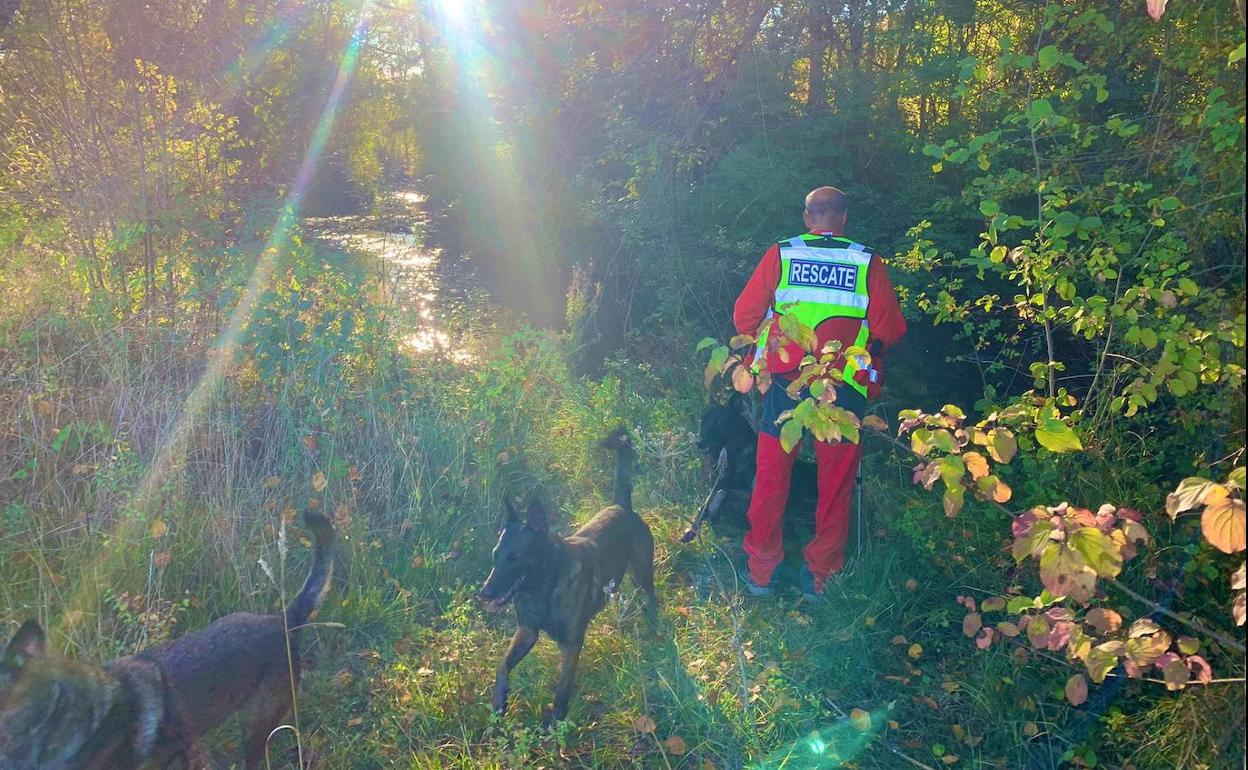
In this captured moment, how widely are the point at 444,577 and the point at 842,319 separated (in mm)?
2710

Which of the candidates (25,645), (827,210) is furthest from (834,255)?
(25,645)

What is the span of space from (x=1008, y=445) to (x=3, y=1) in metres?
6.85

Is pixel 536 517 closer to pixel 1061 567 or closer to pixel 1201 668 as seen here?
pixel 1061 567

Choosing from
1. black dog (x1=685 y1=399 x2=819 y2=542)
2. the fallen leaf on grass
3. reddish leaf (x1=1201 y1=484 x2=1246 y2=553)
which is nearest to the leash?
black dog (x1=685 y1=399 x2=819 y2=542)

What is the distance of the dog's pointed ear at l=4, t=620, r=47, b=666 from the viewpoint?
2672 mm

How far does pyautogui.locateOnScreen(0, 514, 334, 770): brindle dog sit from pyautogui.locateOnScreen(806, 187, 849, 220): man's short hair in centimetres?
303

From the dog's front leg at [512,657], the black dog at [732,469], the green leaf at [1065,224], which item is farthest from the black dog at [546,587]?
the green leaf at [1065,224]

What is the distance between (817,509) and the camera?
186 inches

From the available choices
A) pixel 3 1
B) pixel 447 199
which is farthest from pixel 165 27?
pixel 447 199

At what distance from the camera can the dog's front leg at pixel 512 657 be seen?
3688 mm

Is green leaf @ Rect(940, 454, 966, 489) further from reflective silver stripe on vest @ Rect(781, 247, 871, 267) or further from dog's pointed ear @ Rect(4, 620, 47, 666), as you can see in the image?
dog's pointed ear @ Rect(4, 620, 47, 666)

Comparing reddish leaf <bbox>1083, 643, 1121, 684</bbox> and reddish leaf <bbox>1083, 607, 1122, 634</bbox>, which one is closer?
reddish leaf <bbox>1083, 643, 1121, 684</bbox>

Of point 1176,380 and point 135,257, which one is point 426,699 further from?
point 135,257

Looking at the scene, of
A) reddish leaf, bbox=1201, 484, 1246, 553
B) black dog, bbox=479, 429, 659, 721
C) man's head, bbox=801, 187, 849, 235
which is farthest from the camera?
man's head, bbox=801, 187, 849, 235
